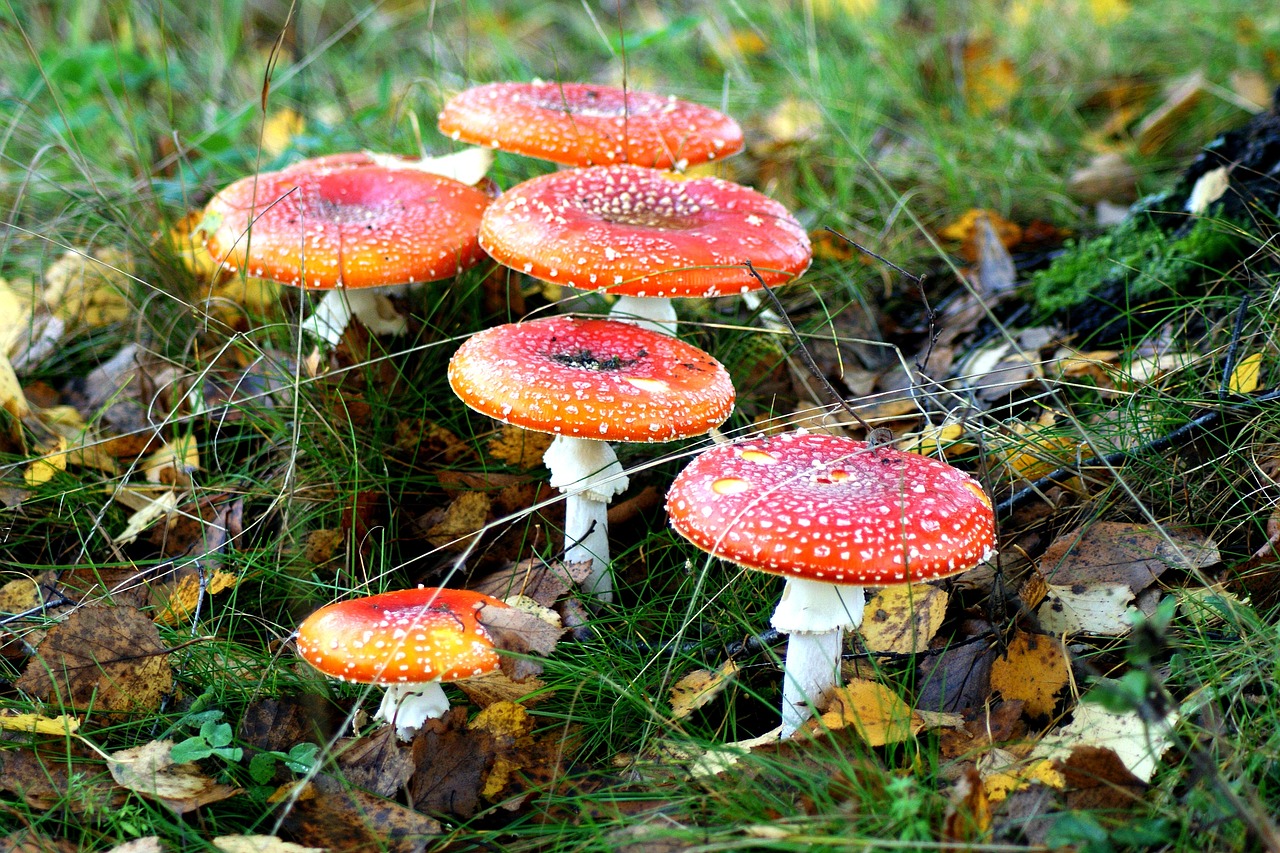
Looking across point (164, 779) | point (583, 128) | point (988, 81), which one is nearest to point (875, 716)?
point (164, 779)

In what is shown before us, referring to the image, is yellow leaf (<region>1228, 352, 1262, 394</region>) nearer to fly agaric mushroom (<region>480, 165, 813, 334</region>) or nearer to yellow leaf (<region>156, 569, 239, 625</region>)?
fly agaric mushroom (<region>480, 165, 813, 334</region>)

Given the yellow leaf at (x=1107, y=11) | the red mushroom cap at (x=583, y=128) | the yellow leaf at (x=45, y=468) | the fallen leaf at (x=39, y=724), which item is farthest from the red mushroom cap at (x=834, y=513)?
the yellow leaf at (x=1107, y=11)

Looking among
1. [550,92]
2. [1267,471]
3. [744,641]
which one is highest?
[550,92]

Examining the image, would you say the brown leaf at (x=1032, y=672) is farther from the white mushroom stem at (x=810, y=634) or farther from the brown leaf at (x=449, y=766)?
the brown leaf at (x=449, y=766)

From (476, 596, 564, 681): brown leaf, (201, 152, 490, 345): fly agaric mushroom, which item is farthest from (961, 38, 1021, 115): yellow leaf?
(476, 596, 564, 681): brown leaf

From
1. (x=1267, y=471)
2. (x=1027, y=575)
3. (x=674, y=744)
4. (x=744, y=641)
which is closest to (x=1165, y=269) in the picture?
(x=1267, y=471)

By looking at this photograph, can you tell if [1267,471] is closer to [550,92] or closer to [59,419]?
[550,92]
